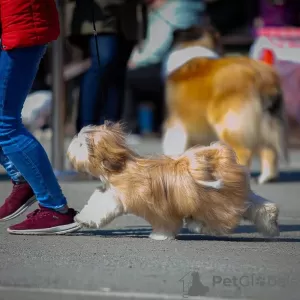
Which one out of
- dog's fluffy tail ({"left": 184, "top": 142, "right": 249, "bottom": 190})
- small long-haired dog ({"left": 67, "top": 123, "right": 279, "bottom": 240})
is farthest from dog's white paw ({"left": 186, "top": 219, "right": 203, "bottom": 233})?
dog's fluffy tail ({"left": 184, "top": 142, "right": 249, "bottom": 190})

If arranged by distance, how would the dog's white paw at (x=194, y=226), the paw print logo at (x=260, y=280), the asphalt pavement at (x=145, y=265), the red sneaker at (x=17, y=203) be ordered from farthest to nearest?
the red sneaker at (x=17, y=203), the dog's white paw at (x=194, y=226), the paw print logo at (x=260, y=280), the asphalt pavement at (x=145, y=265)

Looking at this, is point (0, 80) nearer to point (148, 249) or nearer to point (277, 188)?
point (148, 249)

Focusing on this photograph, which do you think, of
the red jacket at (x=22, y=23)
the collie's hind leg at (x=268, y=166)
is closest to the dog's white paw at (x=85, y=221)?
the red jacket at (x=22, y=23)

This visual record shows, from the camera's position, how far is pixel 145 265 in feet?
16.2

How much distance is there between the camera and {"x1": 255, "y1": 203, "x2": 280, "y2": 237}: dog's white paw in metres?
5.69

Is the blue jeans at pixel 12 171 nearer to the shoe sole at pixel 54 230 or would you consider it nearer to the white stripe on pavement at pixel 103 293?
the shoe sole at pixel 54 230

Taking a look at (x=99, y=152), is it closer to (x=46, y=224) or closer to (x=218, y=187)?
(x=46, y=224)

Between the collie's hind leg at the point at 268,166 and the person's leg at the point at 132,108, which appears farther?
the person's leg at the point at 132,108

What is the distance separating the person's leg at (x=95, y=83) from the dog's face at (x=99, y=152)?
98.7 inches

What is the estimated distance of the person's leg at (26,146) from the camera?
557 centimetres

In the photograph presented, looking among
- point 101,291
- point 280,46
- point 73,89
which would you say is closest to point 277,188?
point 280,46

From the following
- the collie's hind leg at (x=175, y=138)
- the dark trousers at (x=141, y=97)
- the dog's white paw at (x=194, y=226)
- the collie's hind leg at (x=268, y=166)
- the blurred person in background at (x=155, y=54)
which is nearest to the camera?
the dog's white paw at (x=194, y=226)

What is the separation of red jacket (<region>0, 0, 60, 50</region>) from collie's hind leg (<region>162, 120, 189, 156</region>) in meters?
2.97

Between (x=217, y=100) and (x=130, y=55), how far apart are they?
840 millimetres
